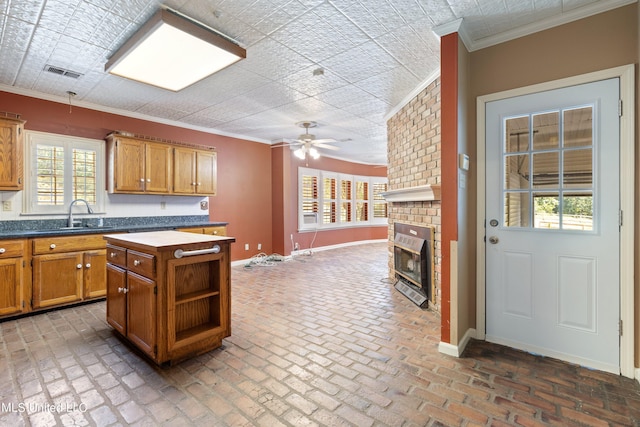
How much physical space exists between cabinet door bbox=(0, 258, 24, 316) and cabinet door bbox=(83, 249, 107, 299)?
0.56 m

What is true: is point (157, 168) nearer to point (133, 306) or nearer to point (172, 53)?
point (172, 53)

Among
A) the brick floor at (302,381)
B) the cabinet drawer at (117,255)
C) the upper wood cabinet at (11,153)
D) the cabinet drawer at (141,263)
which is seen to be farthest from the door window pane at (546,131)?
the upper wood cabinet at (11,153)

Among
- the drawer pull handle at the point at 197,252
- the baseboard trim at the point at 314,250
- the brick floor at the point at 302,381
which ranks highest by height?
the drawer pull handle at the point at 197,252

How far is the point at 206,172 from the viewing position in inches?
203

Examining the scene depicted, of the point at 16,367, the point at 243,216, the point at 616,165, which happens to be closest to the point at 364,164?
the point at 243,216

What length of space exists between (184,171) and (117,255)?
8.19 feet

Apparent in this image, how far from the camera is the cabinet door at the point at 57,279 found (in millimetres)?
3277

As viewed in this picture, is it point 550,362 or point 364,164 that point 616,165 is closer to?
point 550,362

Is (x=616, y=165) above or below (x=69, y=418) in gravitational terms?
above

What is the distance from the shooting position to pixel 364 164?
373 inches

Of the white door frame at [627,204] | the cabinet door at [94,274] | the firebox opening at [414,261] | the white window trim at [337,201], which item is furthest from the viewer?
the white window trim at [337,201]

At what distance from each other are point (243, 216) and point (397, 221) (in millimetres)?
3245

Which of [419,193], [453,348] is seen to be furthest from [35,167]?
[453,348]

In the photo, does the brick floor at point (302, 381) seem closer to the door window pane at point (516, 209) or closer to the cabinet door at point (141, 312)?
the cabinet door at point (141, 312)
